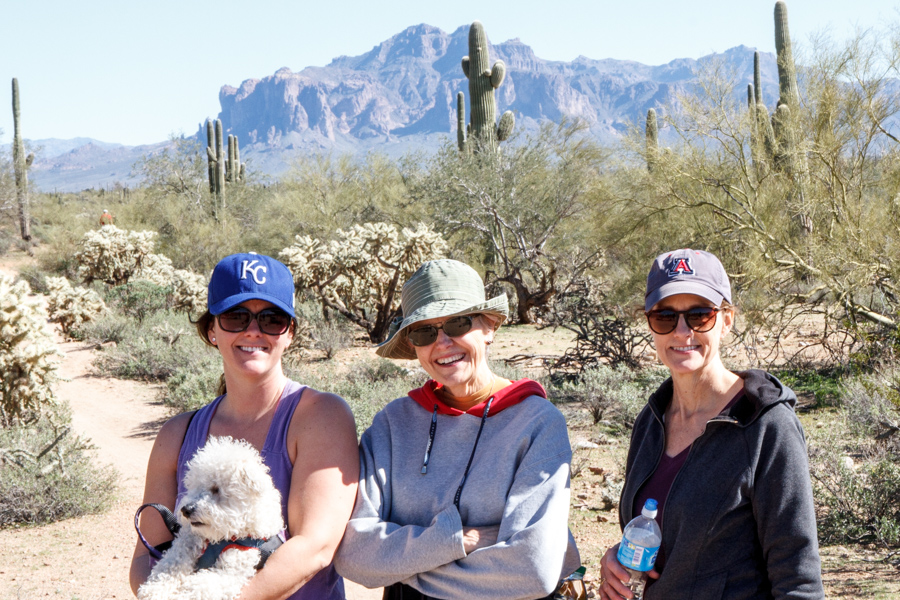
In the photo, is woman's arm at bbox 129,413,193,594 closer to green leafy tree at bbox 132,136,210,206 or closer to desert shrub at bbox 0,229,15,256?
green leafy tree at bbox 132,136,210,206

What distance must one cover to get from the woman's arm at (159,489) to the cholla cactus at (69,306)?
13388 millimetres

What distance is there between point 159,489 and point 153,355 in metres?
9.98

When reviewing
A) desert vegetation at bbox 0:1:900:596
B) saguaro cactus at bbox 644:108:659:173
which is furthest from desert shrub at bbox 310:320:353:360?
saguaro cactus at bbox 644:108:659:173

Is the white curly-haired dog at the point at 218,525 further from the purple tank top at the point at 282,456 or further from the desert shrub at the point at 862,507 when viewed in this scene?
the desert shrub at the point at 862,507

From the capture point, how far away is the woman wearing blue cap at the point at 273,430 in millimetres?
2121

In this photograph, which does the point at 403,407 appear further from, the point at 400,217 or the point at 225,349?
the point at 400,217

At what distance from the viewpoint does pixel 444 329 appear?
233 cm

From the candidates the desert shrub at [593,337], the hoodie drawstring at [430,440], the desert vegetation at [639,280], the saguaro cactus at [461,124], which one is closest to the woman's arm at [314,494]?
the hoodie drawstring at [430,440]

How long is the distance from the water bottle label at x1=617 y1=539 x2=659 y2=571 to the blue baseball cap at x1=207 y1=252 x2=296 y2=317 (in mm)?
1184

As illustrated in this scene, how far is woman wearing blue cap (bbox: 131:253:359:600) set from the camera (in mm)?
2121

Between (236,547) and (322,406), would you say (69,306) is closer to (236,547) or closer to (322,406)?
(322,406)

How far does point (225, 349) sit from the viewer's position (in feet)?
7.47

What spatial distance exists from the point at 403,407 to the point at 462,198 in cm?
→ 1622

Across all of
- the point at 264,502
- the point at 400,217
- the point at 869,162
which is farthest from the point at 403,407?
the point at 400,217
